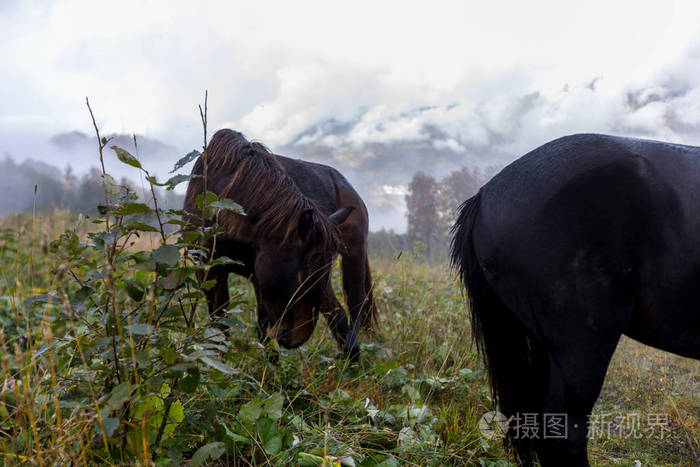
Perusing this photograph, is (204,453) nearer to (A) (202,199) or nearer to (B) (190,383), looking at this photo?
(B) (190,383)

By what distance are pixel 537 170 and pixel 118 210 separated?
1585mm

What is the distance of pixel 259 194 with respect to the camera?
8.52 feet

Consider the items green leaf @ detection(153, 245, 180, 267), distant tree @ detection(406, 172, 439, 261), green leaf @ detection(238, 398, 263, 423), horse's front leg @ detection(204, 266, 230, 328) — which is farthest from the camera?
distant tree @ detection(406, 172, 439, 261)

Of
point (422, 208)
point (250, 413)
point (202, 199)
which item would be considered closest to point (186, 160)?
point (202, 199)

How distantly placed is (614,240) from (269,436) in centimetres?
153

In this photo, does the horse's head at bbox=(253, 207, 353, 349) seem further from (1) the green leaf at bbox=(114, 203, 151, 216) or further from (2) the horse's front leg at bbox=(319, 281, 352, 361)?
(1) the green leaf at bbox=(114, 203, 151, 216)

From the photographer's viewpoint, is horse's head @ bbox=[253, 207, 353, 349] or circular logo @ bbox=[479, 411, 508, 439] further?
horse's head @ bbox=[253, 207, 353, 349]

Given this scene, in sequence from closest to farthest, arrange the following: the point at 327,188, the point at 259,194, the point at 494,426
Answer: the point at 494,426, the point at 259,194, the point at 327,188

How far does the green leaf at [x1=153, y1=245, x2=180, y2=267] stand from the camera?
3.80 ft

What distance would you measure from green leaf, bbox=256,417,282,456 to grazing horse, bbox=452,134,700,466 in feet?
3.55

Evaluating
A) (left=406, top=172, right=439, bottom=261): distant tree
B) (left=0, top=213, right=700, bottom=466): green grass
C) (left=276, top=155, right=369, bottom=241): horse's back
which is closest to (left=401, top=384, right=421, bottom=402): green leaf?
(left=0, top=213, right=700, bottom=466): green grass

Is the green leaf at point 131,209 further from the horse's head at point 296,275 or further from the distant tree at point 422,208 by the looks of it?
the distant tree at point 422,208

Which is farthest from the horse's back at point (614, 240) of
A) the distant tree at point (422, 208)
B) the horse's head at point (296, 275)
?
the distant tree at point (422, 208)

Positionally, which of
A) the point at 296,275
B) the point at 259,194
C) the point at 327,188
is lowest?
the point at 296,275
